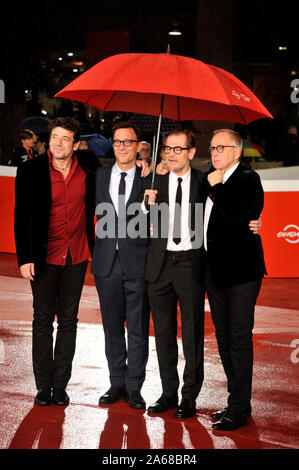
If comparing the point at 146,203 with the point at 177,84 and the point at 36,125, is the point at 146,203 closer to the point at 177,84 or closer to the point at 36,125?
the point at 177,84

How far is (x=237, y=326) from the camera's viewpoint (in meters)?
4.58

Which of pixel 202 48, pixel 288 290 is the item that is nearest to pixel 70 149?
pixel 288 290

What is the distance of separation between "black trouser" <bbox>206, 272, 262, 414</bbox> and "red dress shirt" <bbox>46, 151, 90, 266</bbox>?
93cm

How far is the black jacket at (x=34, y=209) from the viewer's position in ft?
15.5

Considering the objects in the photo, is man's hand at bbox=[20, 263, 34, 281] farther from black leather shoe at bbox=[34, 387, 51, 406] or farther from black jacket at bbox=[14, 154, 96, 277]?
black leather shoe at bbox=[34, 387, 51, 406]

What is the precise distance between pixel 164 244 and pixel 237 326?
2.28 ft

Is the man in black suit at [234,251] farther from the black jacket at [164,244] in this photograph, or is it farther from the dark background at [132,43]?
the dark background at [132,43]

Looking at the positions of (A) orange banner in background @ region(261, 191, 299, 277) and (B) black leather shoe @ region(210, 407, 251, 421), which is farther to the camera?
(A) orange banner in background @ region(261, 191, 299, 277)

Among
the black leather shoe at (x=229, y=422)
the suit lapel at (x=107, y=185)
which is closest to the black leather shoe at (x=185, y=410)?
the black leather shoe at (x=229, y=422)

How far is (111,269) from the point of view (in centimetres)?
484

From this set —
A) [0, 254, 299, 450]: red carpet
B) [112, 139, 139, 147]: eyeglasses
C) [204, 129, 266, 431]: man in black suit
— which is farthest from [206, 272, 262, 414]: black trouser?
[112, 139, 139, 147]: eyeglasses

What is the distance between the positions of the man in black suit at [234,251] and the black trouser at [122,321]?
55 centimetres

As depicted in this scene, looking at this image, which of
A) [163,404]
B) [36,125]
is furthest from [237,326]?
[36,125]

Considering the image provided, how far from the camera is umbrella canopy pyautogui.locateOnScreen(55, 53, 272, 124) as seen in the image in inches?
174
